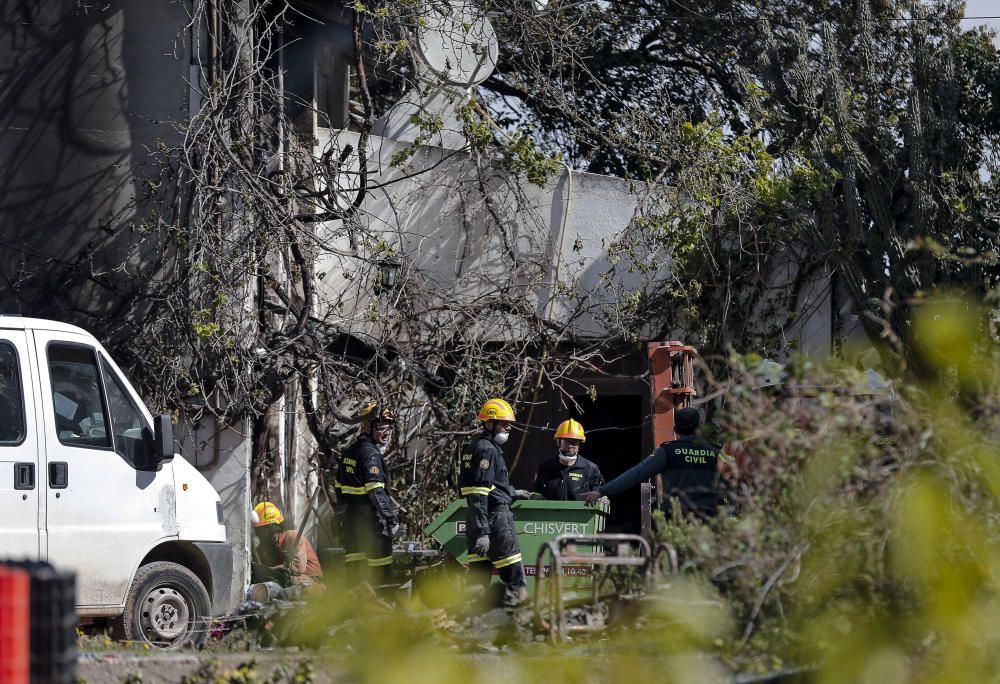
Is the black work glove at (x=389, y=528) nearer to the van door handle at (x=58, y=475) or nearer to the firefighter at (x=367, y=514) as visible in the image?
the firefighter at (x=367, y=514)

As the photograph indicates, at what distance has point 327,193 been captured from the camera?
34.5ft

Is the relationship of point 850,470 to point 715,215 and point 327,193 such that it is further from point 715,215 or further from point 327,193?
point 715,215

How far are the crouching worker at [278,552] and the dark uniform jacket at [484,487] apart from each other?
192 cm

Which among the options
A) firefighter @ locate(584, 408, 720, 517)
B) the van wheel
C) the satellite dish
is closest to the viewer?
the van wheel

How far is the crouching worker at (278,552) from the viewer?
9922 millimetres

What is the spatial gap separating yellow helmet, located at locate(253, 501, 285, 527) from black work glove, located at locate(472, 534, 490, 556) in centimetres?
264

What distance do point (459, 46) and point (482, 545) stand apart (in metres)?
5.98

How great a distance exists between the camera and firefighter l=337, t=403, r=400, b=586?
8992mm

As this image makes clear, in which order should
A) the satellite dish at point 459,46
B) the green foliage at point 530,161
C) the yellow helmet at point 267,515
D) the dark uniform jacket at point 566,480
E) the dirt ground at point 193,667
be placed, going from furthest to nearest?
the satellite dish at point 459,46 < the green foliage at point 530,161 < the yellow helmet at point 267,515 < the dark uniform jacket at point 566,480 < the dirt ground at point 193,667

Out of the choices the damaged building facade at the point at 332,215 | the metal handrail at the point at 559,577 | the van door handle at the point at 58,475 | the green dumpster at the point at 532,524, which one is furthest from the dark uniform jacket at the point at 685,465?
the van door handle at the point at 58,475

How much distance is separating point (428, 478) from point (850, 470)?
7165 mm

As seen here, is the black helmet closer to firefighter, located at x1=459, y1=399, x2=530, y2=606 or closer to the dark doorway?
firefighter, located at x1=459, y1=399, x2=530, y2=606

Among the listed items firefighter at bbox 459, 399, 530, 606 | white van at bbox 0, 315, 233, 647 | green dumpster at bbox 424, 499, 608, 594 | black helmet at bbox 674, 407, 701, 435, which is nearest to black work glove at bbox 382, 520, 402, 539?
green dumpster at bbox 424, 499, 608, 594

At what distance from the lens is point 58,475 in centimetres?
688
